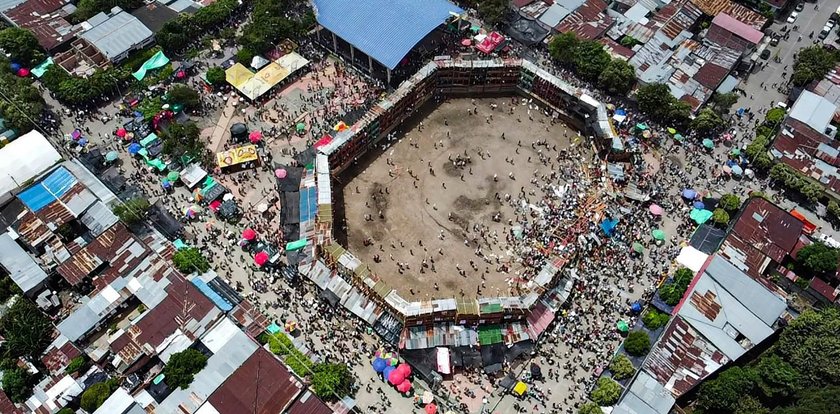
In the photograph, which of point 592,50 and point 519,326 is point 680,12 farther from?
point 519,326

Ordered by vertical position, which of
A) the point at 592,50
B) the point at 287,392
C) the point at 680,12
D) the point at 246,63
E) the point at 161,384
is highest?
the point at 680,12

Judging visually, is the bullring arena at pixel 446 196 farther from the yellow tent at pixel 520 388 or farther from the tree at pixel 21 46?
the tree at pixel 21 46

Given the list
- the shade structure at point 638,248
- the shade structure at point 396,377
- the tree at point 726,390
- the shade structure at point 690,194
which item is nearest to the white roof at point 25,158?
the shade structure at point 396,377

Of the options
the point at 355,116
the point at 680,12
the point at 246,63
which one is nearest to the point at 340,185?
the point at 355,116

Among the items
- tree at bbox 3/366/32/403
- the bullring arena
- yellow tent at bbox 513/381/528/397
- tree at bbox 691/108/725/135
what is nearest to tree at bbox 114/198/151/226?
the bullring arena

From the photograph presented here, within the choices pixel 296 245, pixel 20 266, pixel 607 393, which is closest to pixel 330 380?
pixel 296 245

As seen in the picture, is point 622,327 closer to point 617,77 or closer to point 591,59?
point 617,77
